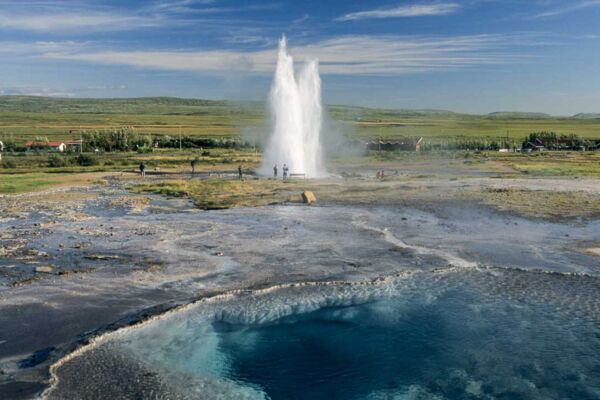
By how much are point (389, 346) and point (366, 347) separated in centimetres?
45

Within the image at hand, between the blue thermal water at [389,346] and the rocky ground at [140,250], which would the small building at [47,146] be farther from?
the blue thermal water at [389,346]

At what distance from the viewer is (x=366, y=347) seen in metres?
11.4

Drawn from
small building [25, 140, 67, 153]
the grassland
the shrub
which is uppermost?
small building [25, 140, 67, 153]

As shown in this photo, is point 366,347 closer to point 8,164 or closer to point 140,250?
point 140,250

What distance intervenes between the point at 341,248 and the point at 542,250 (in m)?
6.45

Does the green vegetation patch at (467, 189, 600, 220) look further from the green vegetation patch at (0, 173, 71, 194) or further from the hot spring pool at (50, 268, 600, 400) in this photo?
the green vegetation patch at (0, 173, 71, 194)

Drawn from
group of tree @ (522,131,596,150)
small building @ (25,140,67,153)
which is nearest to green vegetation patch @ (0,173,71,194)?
small building @ (25,140,67,153)

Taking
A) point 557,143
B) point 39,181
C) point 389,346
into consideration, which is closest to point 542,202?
point 389,346

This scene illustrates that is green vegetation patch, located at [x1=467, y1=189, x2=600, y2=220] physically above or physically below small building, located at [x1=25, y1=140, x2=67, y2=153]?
below

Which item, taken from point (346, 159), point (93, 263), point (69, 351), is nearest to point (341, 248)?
point (93, 263)

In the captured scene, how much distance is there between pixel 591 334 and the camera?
11.8 metres

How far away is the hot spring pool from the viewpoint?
9609 mm

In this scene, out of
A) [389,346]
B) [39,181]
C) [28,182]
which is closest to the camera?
[389,346]

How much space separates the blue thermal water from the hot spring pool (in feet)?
0.07
